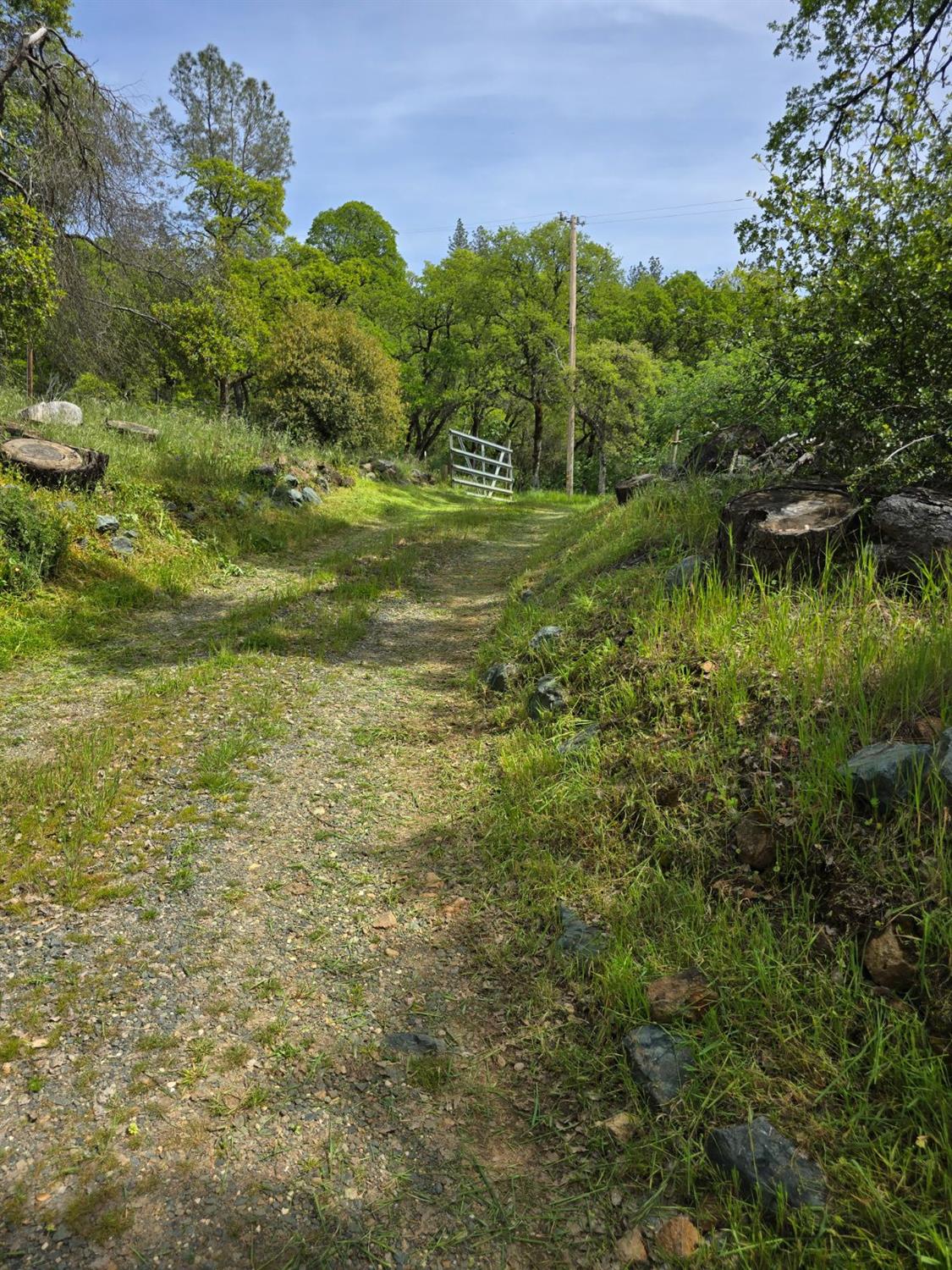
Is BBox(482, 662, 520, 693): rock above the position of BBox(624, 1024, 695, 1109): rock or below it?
above

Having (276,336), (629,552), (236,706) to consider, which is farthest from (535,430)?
(236,706)

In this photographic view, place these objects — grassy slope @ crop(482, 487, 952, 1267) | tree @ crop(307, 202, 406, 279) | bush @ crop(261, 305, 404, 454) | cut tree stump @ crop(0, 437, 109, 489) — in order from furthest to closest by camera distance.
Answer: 1. tree @ crop(307, 202, 406, 279)
2. bush @ crop(261, 305, 404, 454)
3. cut tree stump @ crop(0, 437, 109, 489)
4. grassy slope @ crop(482, 487, 952, 1267)

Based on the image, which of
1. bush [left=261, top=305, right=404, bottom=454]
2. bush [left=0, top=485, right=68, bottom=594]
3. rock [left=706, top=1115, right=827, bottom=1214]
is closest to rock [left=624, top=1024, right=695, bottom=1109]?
rock [left=706, top=1115, right=827, bottom=1214]

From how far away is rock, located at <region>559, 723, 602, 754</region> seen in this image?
381 centimetres

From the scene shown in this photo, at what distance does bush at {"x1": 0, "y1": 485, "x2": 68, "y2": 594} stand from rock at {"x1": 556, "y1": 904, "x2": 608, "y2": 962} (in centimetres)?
594

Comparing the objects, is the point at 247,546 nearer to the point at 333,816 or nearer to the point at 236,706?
the point at 236,706

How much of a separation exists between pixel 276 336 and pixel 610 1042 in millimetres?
16797

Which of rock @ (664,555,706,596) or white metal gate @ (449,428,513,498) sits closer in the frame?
rock @ (664,555,706,596)

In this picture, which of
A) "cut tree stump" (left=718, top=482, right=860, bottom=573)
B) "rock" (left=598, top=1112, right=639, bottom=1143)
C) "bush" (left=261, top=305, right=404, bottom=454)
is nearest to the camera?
"rock" (left=598, top=1112, right=639, bottom=1143)

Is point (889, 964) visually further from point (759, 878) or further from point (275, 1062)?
point (275, 1062)

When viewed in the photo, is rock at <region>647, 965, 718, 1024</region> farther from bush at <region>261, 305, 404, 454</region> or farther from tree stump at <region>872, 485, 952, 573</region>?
bush at <region>261, 305, 404, 454</region>

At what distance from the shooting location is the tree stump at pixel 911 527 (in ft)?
12.7

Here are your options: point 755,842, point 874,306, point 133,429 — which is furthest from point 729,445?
point 133,429

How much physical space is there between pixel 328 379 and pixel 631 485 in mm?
9651
